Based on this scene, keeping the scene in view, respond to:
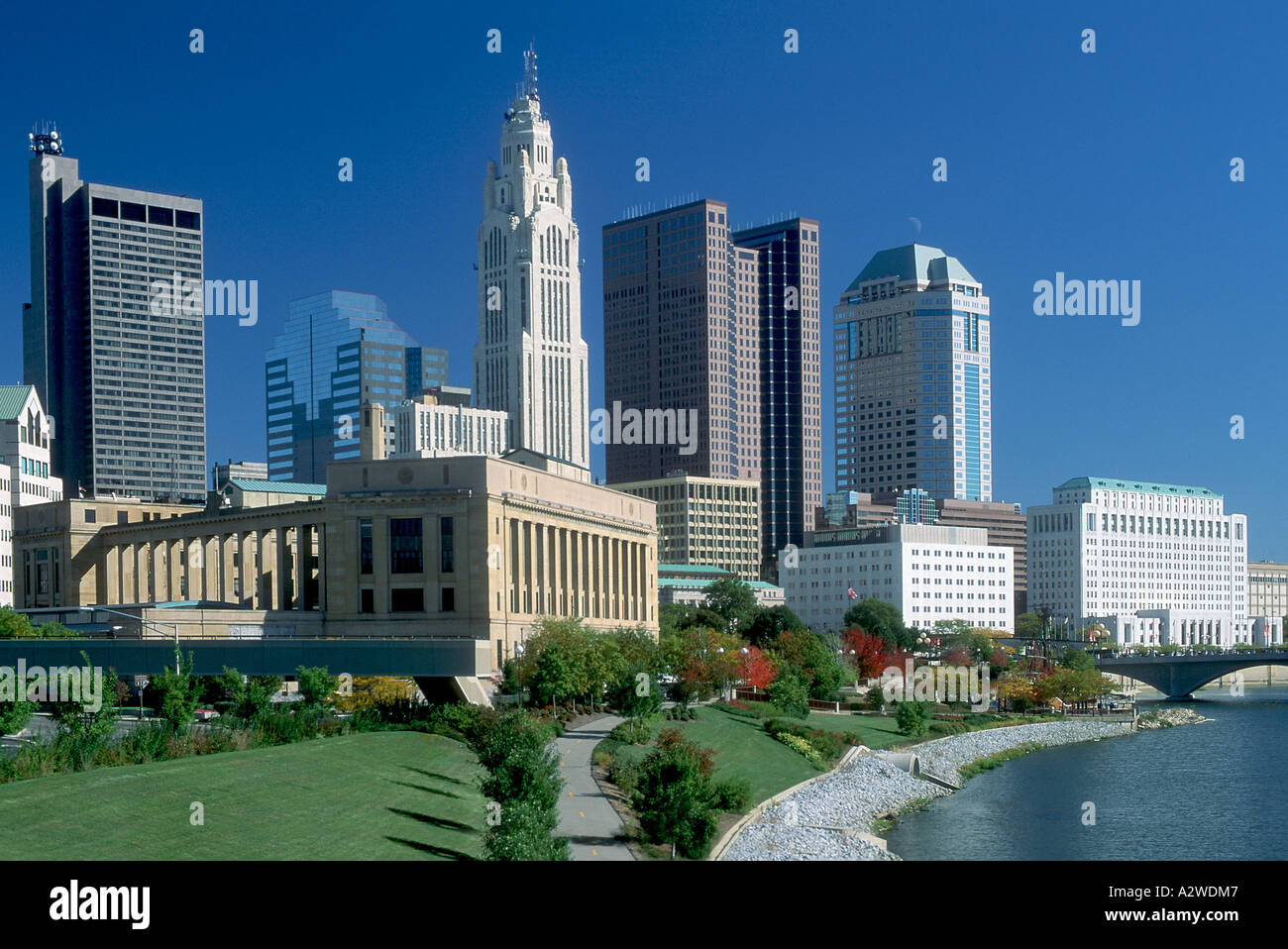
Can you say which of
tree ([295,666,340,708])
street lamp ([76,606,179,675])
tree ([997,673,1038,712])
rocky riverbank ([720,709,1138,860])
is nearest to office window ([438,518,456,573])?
street lamp ([76,606,179,675])

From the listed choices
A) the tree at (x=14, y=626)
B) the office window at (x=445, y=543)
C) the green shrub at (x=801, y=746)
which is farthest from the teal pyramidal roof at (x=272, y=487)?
the green shrub at (x=801, y=746)

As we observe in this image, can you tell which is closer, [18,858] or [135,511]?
[18,858]

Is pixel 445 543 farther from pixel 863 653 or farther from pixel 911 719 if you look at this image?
pixel 863 653

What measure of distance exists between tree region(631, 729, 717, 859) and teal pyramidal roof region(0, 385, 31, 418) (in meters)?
119

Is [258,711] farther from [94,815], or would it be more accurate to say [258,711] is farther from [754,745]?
[754,745]

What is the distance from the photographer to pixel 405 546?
100m

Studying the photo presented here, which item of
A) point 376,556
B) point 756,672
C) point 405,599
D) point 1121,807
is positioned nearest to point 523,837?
point 1121,807

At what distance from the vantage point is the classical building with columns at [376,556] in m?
98.4

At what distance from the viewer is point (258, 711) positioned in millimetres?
52094

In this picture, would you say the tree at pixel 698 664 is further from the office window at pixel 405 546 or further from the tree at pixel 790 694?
the office window at pixel 405 546

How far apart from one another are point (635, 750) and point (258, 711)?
49.1ft

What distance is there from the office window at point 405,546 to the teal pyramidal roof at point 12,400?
62.8m
